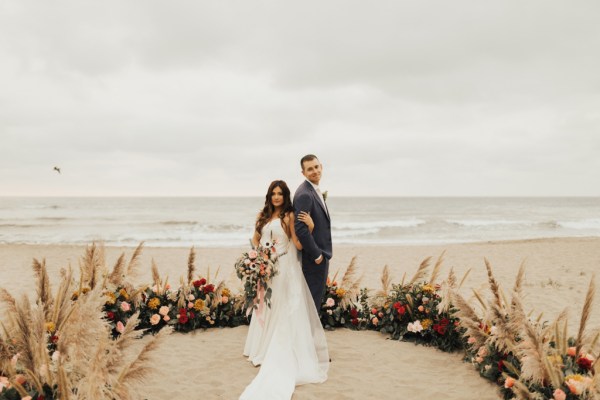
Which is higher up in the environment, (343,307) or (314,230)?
(314,230)

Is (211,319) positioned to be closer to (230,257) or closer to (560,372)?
(560,372)

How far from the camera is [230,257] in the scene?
16078mm

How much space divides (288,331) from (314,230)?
3.92ft

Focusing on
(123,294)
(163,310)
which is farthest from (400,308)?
(123,294)

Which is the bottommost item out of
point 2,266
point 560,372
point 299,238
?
point 2,266

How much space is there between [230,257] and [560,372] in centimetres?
1391

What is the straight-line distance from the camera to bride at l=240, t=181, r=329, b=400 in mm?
4438

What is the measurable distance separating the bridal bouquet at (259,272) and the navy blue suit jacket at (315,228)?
403 mm

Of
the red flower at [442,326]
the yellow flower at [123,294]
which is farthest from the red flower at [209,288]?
the red flower at [442,326]

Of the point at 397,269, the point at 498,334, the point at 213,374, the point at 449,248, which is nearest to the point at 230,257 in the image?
the point at 397,269

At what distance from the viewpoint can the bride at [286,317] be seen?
175 inches

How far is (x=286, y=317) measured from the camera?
4602 millimetres

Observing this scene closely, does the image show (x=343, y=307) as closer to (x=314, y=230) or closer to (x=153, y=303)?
(x=314, y=230)

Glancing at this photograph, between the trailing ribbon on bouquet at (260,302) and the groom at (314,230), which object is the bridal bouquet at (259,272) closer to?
the trailing ribbon on bouquet at (260,302)
